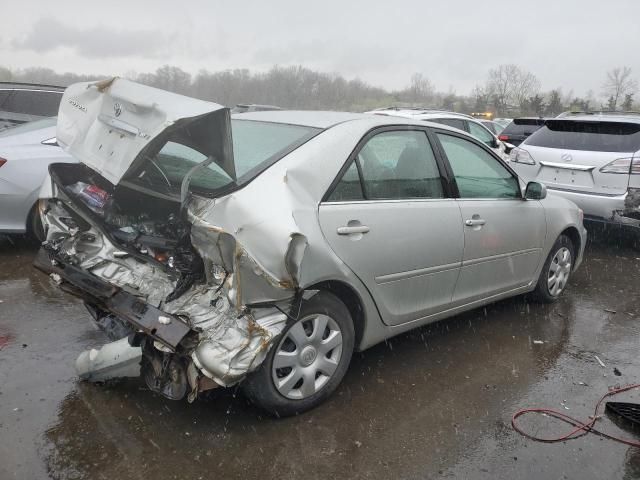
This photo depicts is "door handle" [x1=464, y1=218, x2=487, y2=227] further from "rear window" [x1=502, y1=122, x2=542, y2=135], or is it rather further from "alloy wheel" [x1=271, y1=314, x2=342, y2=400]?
"rear window" [x1=502, y1=122, x2=542, y2=135]

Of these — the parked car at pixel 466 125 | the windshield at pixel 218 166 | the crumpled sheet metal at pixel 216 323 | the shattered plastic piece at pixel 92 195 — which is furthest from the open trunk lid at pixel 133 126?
the parked car at pixel 466 125

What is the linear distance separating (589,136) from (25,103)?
7.40 m

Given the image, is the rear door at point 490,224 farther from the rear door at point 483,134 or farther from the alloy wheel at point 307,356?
the rear door at point 483,134

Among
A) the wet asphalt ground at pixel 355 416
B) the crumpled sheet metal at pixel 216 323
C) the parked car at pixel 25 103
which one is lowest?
the wet asphalt ground at pixel 355 416

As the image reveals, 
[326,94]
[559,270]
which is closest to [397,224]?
[559,270]

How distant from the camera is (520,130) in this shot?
39.7 ft

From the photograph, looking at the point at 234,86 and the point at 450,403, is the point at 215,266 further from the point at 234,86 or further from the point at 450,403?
the point at 234,86

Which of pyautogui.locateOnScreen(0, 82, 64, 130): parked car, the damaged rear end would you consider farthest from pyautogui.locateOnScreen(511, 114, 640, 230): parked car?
pyautogui.locateOnScreen(0, 82, 64, 130): parked car

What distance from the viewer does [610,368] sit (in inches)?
148

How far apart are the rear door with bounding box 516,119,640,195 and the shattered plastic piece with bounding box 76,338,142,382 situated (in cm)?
564

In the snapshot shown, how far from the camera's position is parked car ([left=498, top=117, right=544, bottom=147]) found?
11789 mm

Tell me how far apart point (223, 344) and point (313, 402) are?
752 mm

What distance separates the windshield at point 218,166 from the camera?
2.75 meters

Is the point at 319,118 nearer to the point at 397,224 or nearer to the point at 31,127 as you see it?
the point at 397,224
